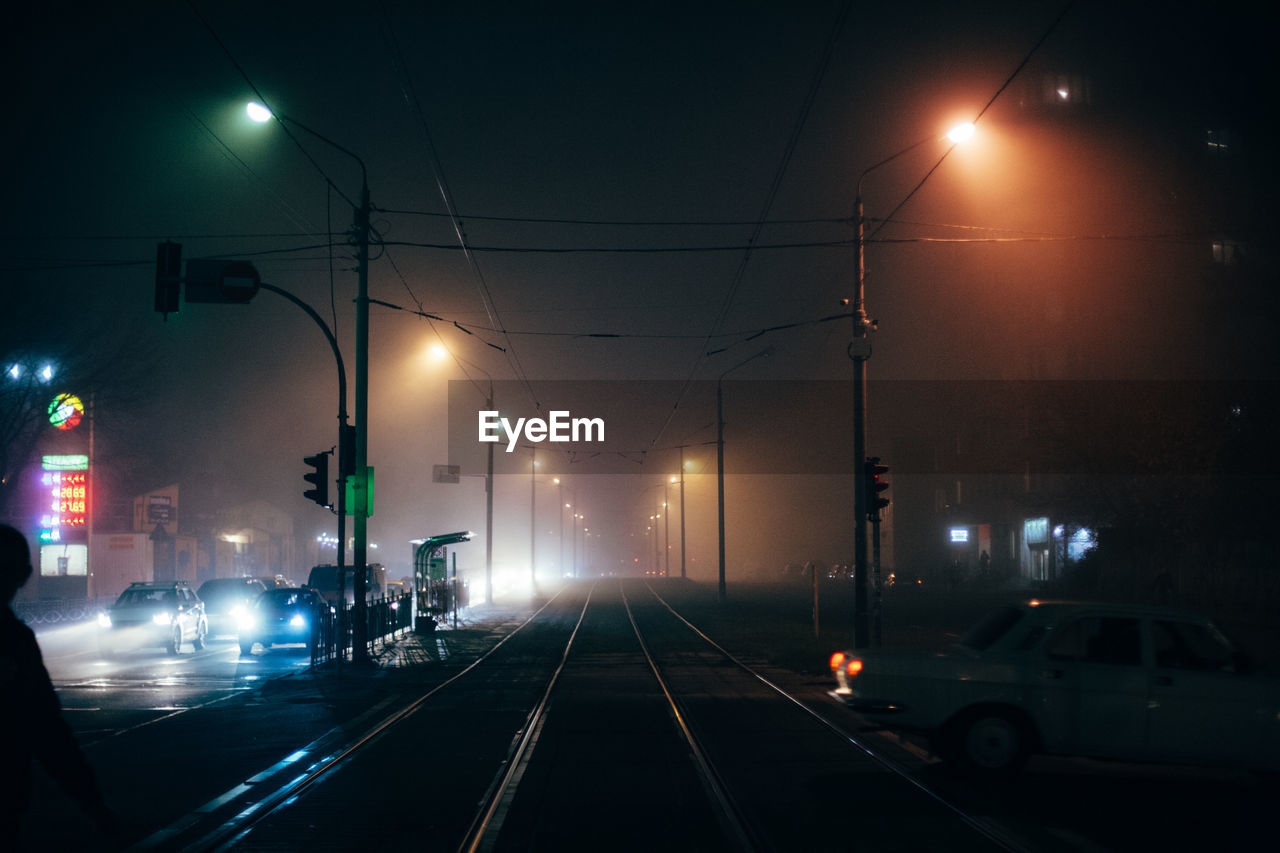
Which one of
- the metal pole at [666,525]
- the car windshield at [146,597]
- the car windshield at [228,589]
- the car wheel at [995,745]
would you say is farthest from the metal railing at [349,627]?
the metal pole at [666,525]

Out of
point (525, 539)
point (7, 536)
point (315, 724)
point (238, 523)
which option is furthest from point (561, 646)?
point (525, 539)

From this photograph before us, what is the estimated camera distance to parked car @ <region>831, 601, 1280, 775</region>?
9516mm

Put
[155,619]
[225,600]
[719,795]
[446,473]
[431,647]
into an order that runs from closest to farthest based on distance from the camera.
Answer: [719,795]
[155,619]
[431,647]
[225,600]
[446,473]

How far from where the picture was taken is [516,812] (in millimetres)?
8922

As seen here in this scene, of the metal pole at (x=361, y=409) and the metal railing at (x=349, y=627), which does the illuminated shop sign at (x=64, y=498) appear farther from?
the metal pole at (x=361, y=409)

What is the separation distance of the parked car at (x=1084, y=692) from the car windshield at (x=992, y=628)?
26 millimetres

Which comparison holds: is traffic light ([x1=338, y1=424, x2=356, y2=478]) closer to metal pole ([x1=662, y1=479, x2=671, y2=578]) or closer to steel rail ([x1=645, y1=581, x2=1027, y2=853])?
steel rail ([x1=645, y1=581, x2=1027, y2=853])

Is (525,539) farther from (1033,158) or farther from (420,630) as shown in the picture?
(420,630)

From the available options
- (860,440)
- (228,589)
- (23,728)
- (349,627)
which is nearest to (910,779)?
(23,728)

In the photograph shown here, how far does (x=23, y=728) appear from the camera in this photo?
4.26 m

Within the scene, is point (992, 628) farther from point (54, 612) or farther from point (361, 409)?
point (54, 612)

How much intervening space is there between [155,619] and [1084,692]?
25813mm

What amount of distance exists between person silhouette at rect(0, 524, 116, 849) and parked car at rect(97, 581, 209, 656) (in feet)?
85.6

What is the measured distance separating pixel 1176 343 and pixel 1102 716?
4884 centimetres
